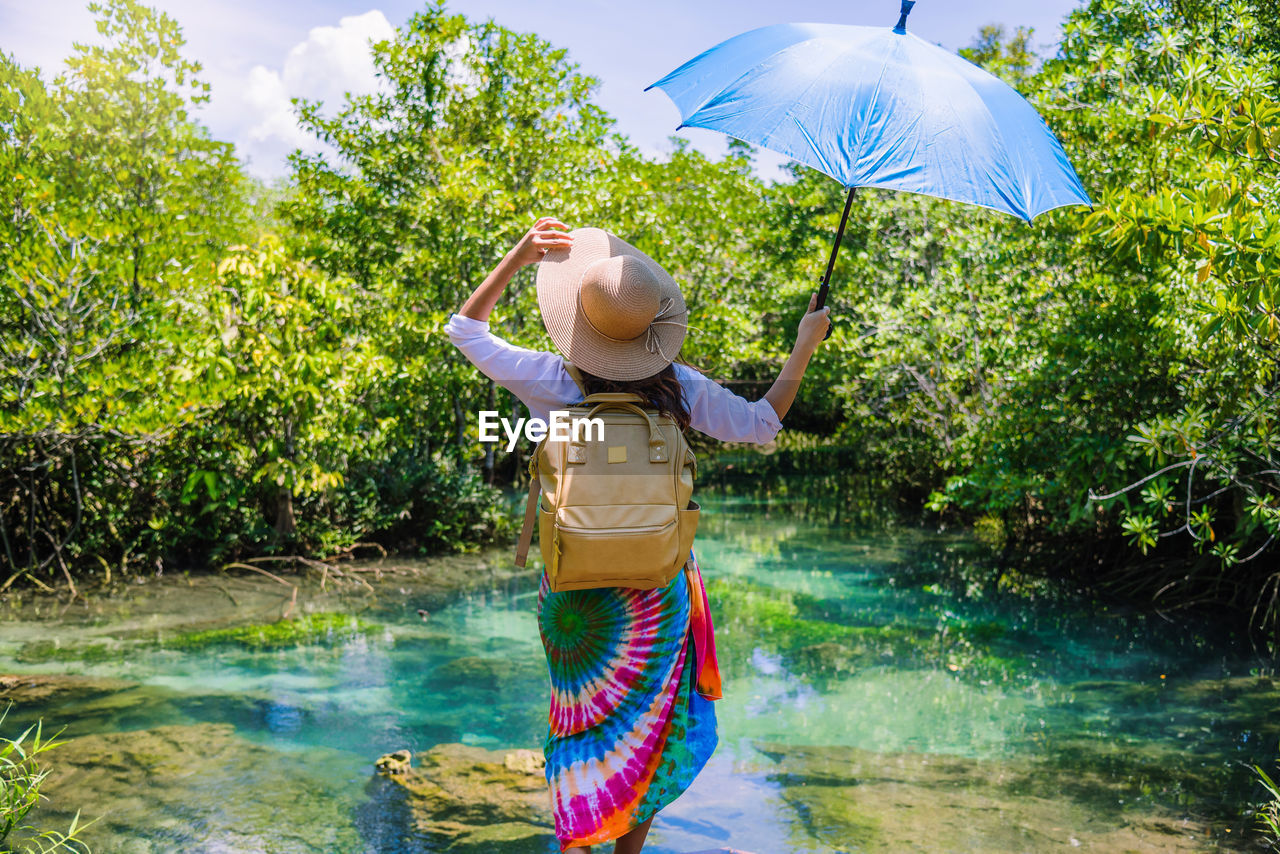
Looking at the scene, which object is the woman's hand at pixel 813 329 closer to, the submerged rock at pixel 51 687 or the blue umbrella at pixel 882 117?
the blue umbrella at pixel 882 117

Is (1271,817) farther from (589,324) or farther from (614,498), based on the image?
(589,324)

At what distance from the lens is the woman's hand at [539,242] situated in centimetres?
240

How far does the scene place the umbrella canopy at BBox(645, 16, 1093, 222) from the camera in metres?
2.57

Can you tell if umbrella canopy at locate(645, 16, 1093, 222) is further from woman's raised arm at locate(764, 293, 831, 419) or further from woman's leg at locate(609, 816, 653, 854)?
woman's leg at locate(609, 816, 653, 854)

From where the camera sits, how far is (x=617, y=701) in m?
2.48

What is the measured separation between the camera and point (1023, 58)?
1789cm

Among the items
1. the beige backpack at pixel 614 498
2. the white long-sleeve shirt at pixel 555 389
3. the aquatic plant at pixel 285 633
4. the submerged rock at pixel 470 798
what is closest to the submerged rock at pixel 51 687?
the aquatic plant at pixel 285 633

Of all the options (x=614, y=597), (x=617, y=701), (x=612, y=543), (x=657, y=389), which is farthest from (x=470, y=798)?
(x=657, y=389)

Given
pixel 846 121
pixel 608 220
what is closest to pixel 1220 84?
pixel 846 121

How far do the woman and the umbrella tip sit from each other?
0.98 meters

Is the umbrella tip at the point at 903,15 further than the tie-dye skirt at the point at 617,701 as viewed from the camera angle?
Yes

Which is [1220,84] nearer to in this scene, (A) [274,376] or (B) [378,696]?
(B) [378,696]

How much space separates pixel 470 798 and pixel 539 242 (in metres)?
2.80

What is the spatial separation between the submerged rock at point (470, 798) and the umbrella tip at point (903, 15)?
3089mm
